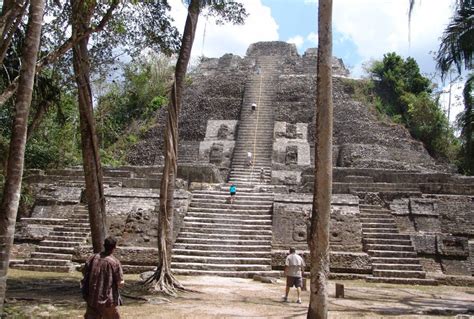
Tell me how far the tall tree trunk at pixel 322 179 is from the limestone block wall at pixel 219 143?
13391mm

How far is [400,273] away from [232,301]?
14.7 feet

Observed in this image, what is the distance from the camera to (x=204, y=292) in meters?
8.20

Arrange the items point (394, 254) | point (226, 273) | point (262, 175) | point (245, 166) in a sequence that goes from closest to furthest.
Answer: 1. point (226, 273)
2. point (394, 254)
3. point (262, 175)
4. point (245, 166)

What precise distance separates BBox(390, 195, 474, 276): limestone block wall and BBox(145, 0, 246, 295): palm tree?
5671 mm

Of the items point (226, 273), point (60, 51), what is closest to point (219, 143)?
point (226, 273)

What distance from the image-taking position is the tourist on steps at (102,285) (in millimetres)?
4387

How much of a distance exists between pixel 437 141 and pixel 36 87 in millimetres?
19027

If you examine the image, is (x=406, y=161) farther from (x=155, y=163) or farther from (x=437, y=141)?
(x=155, y=163)

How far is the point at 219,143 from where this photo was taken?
798 inches

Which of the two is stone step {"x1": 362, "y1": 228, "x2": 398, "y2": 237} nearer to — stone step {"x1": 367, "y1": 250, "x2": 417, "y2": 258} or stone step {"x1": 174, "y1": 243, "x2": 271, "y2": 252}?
stone step {"x1": 367, "y1": 250, "x2": 417, "y2": 258}

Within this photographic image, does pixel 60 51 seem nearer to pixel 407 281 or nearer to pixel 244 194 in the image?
pixel 407 281

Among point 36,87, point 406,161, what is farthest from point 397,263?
point 406,161

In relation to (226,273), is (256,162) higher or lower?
higher

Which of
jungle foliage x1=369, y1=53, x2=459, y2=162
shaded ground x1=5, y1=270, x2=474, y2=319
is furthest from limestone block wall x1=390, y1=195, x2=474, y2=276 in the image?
jungle foliage x1=369, y1=53, x2=459, y2=162
